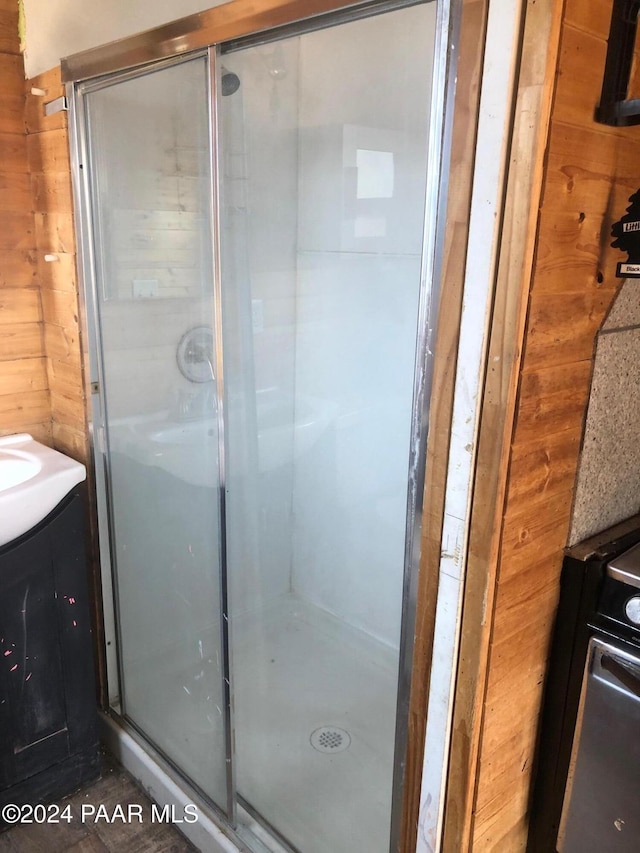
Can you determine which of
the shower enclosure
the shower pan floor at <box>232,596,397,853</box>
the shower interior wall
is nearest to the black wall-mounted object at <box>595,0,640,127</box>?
the shower enclosure

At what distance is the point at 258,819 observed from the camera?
1.81 m

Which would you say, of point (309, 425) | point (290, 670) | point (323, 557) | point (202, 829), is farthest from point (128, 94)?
point (202, 829)

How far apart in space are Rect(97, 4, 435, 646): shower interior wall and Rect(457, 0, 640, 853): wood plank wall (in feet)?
2.16

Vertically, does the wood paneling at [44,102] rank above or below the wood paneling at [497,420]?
above

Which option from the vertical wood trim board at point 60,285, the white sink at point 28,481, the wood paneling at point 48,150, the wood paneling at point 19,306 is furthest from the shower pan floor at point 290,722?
the wood paneling at point 48,150

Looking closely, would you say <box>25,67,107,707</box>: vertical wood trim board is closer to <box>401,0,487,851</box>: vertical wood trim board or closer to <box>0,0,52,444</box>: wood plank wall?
<box>0,0,52,444</box>: wood plank wall

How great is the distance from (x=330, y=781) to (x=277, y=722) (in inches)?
10.1

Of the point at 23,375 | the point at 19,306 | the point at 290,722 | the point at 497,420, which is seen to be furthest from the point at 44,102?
the point at 290,722

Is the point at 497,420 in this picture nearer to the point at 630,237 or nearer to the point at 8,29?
the point at 630,237

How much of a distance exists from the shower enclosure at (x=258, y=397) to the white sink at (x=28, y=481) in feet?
0.55

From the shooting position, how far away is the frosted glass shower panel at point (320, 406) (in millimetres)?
1835

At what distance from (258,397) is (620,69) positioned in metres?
1.41

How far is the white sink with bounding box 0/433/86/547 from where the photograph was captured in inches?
66.7

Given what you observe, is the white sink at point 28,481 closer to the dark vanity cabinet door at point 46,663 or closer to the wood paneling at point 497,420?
the dark vanity cabinet door at point 46,663
